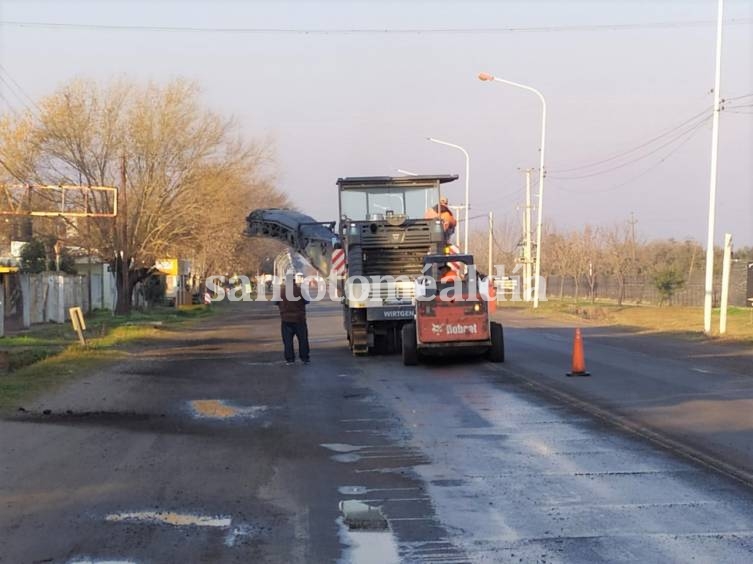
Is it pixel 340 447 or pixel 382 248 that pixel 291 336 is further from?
pixel 340 447

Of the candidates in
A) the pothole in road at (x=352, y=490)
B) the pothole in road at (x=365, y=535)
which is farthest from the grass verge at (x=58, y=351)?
the pothole in road at (x=365, y=535)

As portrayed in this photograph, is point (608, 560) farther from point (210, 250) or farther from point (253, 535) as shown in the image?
point (210, 250)

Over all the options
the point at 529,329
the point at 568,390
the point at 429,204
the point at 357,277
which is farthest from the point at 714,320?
the point at 568,390

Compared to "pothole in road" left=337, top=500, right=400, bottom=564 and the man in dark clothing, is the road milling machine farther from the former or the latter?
"pothole in road" left=337, top=500, right=400, bottom=564

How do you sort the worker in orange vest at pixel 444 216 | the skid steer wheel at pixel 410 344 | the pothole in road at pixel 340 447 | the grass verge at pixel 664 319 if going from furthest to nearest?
1. the grass verge at pixel 664 319
2. the worker in orange vest at pixel 444 216
3. the skid steer wheel at pixel 410 344
4. the pothole in road at pixel 340 447

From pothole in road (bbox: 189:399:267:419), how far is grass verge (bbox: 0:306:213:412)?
256 cm

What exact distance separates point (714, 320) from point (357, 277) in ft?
60.2

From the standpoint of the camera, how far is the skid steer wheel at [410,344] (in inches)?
716

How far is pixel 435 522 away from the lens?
692 cm

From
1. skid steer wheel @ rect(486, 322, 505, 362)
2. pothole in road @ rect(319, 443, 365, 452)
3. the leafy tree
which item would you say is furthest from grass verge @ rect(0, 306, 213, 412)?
the leafy tree

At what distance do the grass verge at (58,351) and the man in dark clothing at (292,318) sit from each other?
4.03 metres

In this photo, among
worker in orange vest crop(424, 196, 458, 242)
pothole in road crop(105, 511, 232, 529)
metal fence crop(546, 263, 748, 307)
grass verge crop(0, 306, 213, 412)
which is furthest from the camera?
metal fence crop(546, 263, 748, 307)

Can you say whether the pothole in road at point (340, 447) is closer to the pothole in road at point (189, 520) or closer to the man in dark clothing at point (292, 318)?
the pothole in road at point (189, 520)

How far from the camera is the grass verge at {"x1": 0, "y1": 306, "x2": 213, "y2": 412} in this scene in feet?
49.8
